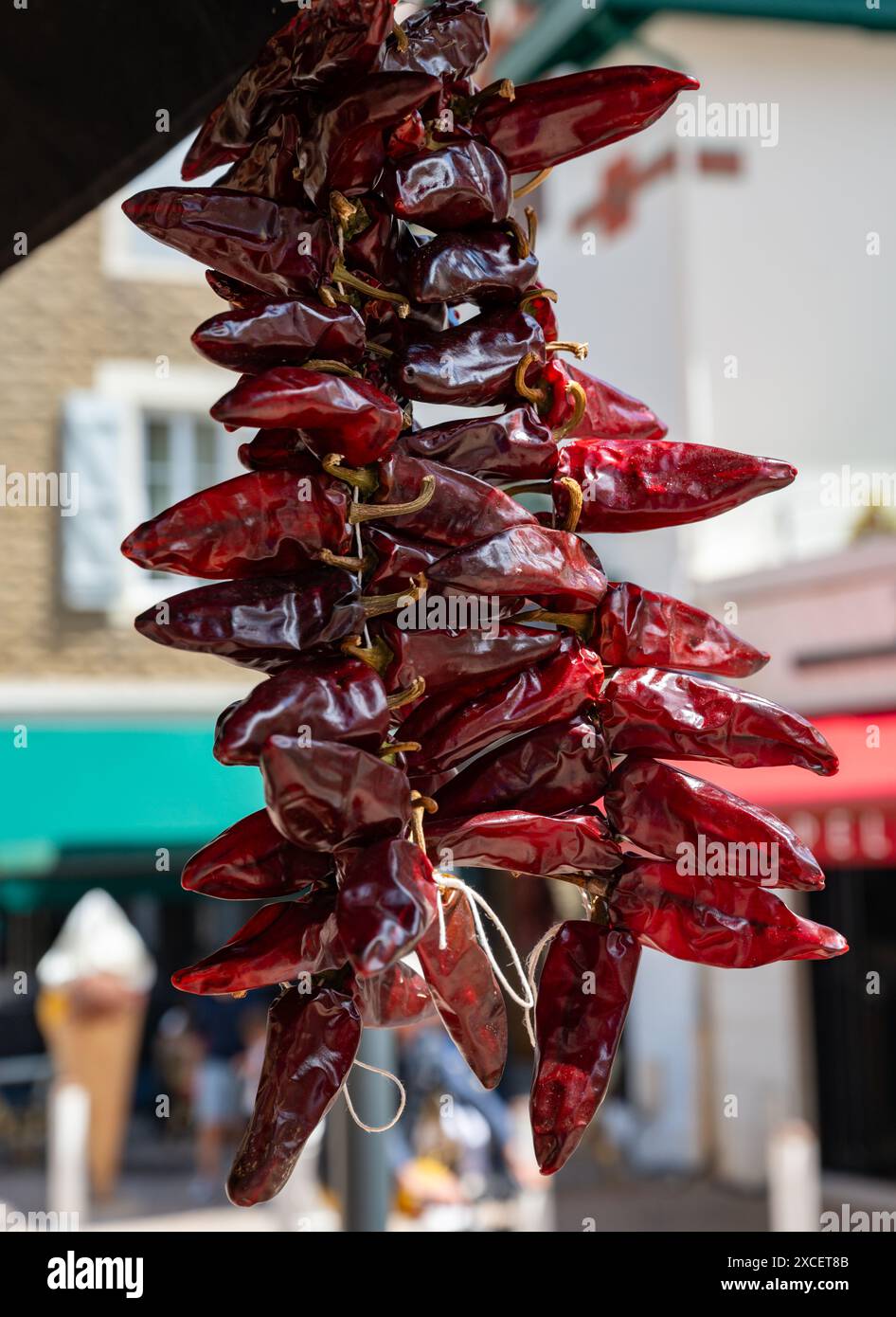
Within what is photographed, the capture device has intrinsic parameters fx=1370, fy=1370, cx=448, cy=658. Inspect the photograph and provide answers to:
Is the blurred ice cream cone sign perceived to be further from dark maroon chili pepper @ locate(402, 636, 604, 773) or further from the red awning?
dark maroon chili pepper @ locate(402, 636, 604, 773)

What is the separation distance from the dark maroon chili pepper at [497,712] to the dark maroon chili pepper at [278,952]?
124 mm

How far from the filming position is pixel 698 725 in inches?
38.9

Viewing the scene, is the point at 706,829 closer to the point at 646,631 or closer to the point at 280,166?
the point at 646,631

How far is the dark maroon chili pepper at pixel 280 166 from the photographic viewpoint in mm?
1008

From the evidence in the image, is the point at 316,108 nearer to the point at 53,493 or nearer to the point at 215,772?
the point at 215,772

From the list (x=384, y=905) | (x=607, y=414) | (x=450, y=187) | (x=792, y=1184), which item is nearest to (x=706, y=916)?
(x=384, y=905)

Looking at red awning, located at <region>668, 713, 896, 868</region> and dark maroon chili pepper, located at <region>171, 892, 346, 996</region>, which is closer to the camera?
dark maroon chili pepper, located at <region>171, 892, 346, 996</region>

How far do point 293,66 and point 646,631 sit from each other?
19.1 inches

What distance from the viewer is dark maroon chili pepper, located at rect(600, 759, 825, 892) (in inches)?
37.5

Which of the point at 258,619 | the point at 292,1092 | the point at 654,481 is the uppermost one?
the point at 654,481

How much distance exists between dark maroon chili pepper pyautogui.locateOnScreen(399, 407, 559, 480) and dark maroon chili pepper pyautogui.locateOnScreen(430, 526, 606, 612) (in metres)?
0.06

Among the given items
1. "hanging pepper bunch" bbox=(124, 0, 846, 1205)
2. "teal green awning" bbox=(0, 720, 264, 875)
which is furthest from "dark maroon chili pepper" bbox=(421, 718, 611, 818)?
"teal green awning" bbox=(0, 720, 264, 875)
